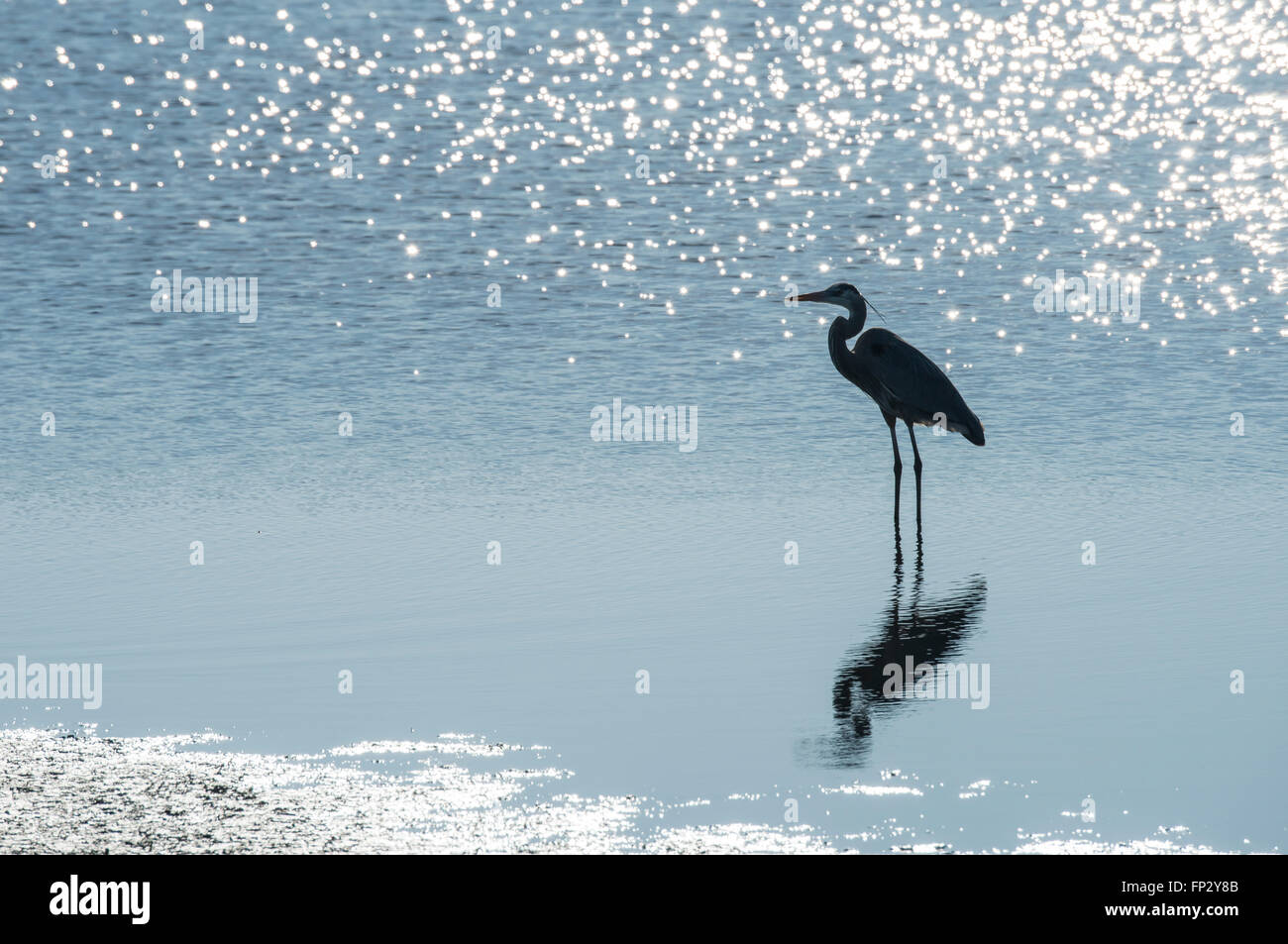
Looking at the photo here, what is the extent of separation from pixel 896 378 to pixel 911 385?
0.39 ft

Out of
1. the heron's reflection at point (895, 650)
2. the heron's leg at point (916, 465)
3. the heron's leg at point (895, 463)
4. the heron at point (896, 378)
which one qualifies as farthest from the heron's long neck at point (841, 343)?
the heron's reflection at point (895, 650)

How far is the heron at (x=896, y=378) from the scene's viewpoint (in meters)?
12.3

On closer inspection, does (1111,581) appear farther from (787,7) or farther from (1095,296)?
(787,7)

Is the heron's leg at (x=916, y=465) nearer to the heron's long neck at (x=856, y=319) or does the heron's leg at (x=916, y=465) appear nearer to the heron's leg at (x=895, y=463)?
the heron's leg at (x=895, y=463)

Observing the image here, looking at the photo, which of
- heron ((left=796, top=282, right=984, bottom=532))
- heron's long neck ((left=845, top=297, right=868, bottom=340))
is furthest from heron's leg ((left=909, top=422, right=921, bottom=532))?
heron's long neck ((left=845, top=297, right=868, bottom=340))

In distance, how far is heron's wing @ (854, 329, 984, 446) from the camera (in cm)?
1230

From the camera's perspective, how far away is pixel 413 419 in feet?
44.3

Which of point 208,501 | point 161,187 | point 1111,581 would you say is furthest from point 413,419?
point 161,187

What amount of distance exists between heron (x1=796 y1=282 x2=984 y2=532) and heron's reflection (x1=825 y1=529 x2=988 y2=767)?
6.59ft

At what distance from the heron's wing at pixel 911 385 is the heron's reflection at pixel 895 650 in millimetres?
2032

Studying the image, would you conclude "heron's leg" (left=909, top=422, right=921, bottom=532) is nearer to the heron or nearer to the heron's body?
the heron

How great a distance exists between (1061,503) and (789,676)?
368 centimetres

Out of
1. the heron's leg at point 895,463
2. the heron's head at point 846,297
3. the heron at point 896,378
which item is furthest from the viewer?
the heron's head at point 846,297

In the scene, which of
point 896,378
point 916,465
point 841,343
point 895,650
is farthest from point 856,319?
point 895,650
